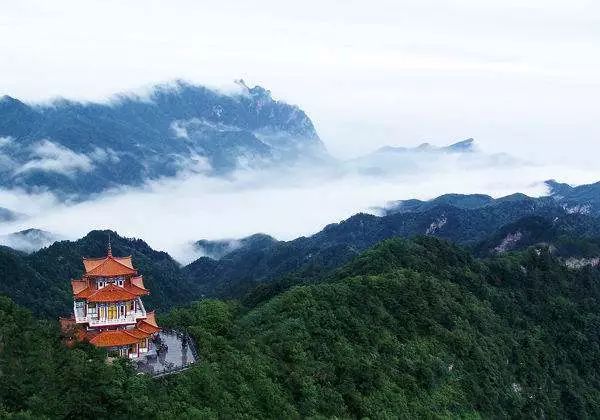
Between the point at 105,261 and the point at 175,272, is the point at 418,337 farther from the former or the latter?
the point at 175,272

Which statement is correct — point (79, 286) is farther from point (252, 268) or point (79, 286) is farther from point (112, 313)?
point (252, 268)

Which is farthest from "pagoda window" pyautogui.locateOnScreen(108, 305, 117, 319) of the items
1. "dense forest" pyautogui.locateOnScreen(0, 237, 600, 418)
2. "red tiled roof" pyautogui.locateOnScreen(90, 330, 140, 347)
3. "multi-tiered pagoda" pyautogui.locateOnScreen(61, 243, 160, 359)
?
"dense forest" pyautogui.locateOnScreen(0, 237, 600, 418)

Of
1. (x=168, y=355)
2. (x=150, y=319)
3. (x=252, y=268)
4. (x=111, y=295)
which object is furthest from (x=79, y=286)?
(x=252, y=268)

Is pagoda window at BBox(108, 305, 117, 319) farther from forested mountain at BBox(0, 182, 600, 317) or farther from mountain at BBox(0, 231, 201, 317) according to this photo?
mountain at BBox(0, 231, 201, 317)

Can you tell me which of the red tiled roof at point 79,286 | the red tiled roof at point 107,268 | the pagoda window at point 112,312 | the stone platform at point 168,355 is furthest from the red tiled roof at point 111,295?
the stone platform at point 168,355

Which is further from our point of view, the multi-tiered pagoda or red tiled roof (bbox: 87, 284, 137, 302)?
Answer: red tiled roof (bbox: 87, 284, 137, 302)

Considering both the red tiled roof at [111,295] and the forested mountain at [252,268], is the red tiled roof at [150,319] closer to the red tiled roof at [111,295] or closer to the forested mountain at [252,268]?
the red tiled roof at [111,295]

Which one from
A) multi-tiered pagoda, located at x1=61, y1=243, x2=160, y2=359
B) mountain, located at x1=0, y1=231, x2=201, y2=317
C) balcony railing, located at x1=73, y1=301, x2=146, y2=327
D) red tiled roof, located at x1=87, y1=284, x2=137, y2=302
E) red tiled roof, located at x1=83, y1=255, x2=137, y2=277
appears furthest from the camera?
mountain, located at x1=0, y1=231, x2=201, y2=317

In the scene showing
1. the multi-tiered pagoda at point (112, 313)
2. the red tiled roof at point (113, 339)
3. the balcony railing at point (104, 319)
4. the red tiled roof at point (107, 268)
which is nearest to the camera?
the red tiled roof at point (113, 339)
